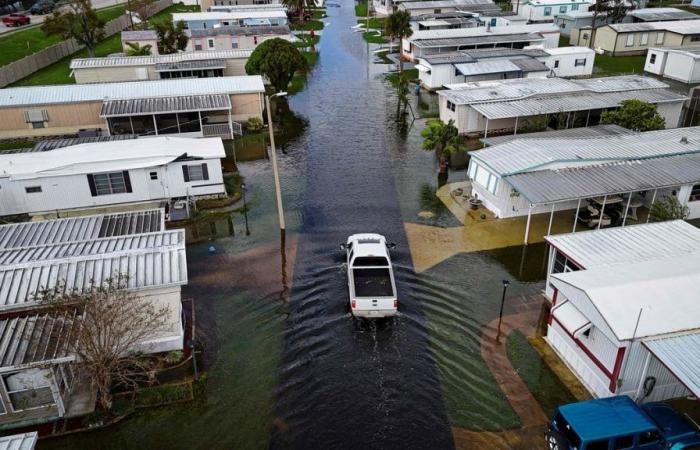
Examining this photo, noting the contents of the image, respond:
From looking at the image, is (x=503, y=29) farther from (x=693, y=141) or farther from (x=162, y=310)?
(x=162, y=310)

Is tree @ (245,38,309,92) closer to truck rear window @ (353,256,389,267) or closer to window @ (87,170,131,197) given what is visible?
window @ (87,170,131,197)

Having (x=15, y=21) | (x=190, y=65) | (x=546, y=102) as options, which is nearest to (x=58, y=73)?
(x=190, y=65)

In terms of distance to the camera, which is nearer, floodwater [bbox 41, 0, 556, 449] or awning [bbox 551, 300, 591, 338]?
floodwater [bbox 41, 0, 556, 449]

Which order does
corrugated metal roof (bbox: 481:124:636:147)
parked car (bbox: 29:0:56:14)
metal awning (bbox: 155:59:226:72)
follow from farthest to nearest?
parked car (bbox: 29:0:56:14)
metal awning (bbox: 155:59:226:72)
corrugated metal roof (bbox: 481:124:636:147)

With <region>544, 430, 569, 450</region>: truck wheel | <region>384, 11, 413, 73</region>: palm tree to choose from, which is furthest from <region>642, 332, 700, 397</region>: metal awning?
<region>384, 11, 413, 73</region>: palm tree

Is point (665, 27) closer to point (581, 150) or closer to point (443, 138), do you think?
point (581, 150)

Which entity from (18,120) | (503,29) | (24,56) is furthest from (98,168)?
(503,29)

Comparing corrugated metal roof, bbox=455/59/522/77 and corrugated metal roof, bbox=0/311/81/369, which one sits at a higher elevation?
corrugated metal roof, bbox=455/59/522/77
